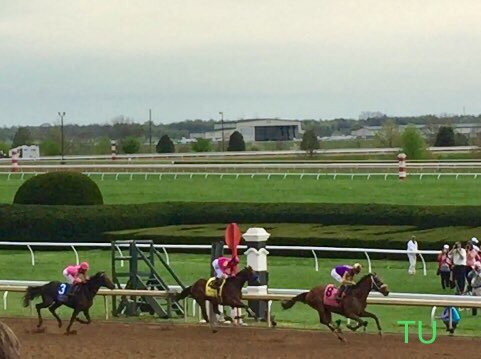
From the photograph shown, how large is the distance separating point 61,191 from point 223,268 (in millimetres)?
13878

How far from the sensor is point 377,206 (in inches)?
878

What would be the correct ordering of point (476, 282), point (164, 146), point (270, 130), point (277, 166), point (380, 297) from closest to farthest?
point (380, 297) → point (476, 282) → point (277, 166) → point (164, 146) → point (270, 130)

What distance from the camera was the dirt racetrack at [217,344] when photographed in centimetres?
957

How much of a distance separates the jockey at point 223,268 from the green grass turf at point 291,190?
14.5 metres

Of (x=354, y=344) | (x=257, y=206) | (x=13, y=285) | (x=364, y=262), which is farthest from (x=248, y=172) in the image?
(x=354, y=344)

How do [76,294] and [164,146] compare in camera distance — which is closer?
[76,294]

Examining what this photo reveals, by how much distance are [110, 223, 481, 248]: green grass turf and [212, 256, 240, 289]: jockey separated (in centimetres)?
807

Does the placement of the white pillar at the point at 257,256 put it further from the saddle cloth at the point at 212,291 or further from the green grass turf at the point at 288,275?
the green grass turf at the point at 288,275

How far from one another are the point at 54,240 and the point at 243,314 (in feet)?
35.6

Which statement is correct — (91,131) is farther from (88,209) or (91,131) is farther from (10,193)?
(88,209)

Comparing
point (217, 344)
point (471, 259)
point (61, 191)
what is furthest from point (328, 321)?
point (61, 191)

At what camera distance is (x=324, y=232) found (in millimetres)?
20484

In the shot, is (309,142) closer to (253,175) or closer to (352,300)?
(253,175)

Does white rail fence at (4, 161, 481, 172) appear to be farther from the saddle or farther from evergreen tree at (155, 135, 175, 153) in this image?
evergreen tree at (155, 135, 175, 153)
